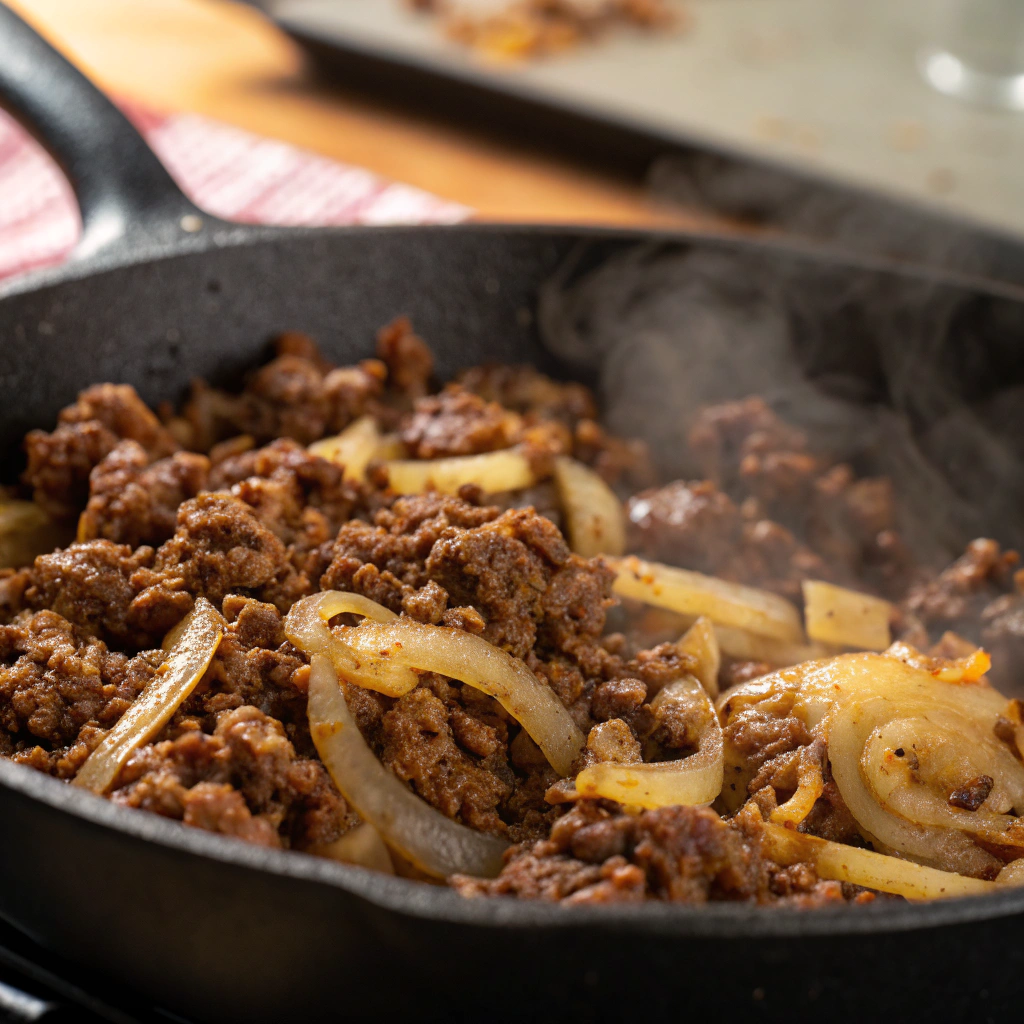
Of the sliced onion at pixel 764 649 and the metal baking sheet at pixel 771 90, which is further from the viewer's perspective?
the metal baking sheet at pixel 771 90

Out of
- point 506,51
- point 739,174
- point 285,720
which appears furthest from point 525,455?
point 506,51

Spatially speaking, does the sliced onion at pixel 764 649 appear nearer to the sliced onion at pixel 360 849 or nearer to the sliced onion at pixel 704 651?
the sliced onion at pixel 704 651

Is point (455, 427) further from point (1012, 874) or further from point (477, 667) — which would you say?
point (1012, 874)

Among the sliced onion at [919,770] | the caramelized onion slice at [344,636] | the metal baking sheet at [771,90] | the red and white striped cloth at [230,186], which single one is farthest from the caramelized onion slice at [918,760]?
the red and white striped cloth at [230,186]

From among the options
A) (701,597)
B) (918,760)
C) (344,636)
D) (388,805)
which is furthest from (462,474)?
(918,760)

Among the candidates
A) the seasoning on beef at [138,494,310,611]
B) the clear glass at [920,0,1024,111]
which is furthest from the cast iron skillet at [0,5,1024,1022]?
the clear glass at [920,0,1024,111]

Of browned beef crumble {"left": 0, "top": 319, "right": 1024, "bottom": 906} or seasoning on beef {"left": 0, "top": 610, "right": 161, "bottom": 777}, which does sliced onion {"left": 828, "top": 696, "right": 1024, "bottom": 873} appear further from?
seasoning on beef {"left": 0, "top": 610, "right": 161, "bottom": 777}
